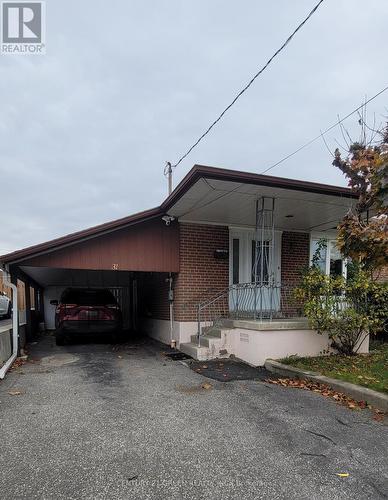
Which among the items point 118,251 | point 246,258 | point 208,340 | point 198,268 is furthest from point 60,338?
point 246,258

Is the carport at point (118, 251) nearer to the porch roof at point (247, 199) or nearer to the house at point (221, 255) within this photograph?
the house at point (221, 255)

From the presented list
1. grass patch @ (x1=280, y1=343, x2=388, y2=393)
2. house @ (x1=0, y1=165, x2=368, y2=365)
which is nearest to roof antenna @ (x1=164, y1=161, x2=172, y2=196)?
house @ (x1=0, y1=165, x2=368, y2=365)

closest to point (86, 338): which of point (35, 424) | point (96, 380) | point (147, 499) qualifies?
point (96, 380)

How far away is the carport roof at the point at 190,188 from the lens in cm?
674

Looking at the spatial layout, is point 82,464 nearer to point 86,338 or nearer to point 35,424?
point 35,424

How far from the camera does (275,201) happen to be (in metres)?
8.28

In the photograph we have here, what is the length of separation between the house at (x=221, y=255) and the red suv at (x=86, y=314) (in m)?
1.23

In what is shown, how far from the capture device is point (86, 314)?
10.4m

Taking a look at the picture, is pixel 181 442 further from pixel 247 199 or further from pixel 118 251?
pixel 118 251

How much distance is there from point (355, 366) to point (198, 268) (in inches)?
171

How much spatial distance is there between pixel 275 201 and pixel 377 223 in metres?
3.44

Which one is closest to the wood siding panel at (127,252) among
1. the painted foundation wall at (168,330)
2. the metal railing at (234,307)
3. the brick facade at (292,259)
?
the metal railing at (234,307)

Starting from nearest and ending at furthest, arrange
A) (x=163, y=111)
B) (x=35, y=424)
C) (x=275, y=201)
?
(x=35, y=424) < (x=275, y=201) < (x=163, y=111)

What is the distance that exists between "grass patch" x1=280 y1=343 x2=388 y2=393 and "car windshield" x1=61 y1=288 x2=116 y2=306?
532cm
